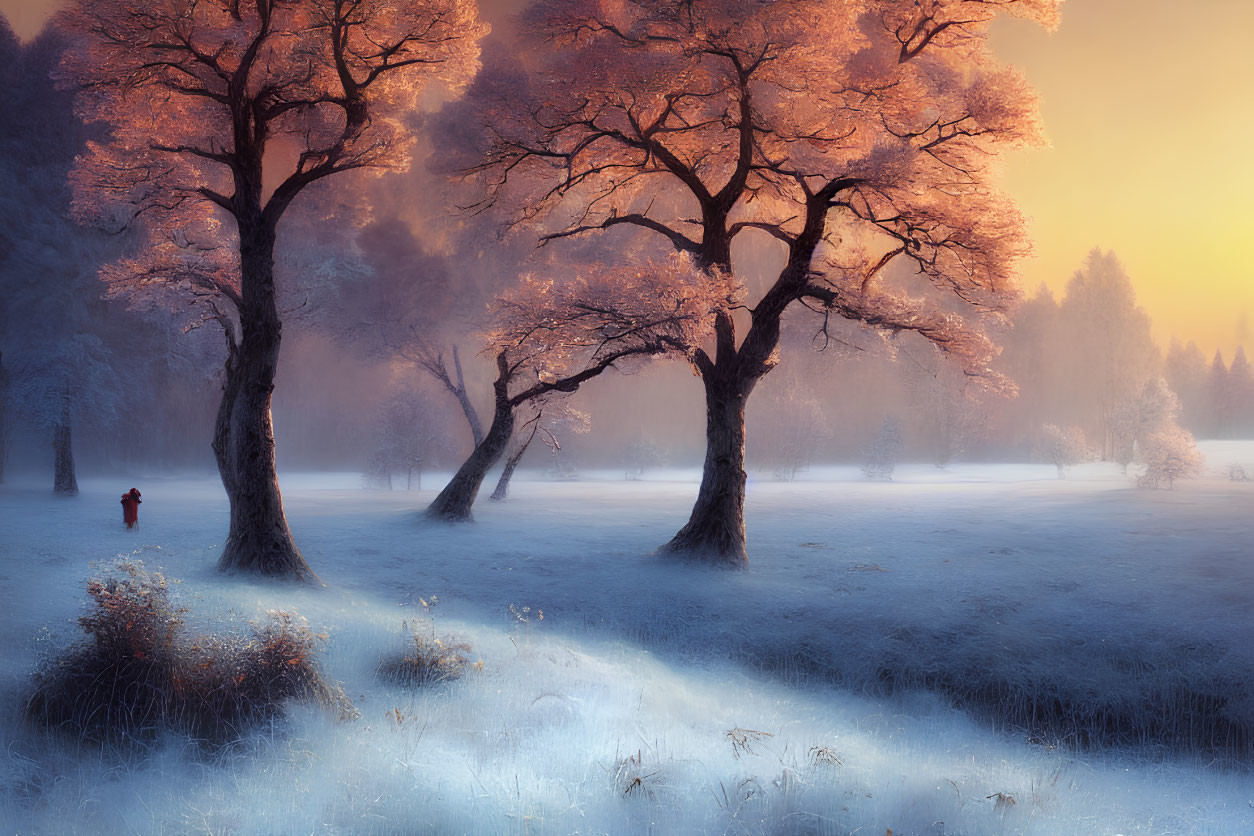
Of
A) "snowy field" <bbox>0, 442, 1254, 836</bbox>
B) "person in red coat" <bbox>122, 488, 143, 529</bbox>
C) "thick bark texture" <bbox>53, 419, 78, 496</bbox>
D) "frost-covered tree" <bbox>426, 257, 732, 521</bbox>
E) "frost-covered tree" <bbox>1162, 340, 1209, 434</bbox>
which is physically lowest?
"snowy field" <bbox>0, 442, 1254, 836</bbox>

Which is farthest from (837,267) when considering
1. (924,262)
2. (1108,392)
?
(1108,392)

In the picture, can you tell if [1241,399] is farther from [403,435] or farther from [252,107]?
[252,107]

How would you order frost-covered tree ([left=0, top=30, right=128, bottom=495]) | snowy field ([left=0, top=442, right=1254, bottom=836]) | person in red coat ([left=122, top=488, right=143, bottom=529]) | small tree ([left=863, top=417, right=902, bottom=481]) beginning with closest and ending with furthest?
snowy field ([left=0, top=442, right=1254, bottom=836]) < person in red coat ([left=122, top=488, right=143, bottom=529]) < frost-covered tree ([left=0, top=30, right=128, bottom=495]) < small tree ([left=863, top=417, right=902, bottom=481])

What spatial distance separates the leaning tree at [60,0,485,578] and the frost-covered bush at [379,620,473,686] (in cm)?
394

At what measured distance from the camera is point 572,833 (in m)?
4.09

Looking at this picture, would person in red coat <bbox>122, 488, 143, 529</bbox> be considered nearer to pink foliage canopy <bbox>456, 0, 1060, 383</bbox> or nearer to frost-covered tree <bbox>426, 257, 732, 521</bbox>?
frost-covered tree <bbox>426, 257, 732, 521</bbox>

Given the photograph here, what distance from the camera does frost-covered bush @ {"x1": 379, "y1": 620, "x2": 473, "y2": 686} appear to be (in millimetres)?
6031

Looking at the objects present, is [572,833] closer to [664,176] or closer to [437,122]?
[664,176]

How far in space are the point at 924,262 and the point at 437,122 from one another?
39.0 ft

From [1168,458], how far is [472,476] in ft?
58.3

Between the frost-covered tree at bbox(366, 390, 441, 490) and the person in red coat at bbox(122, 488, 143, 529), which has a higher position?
the frost-covered tree at bbox(366, 390, 441, 490)

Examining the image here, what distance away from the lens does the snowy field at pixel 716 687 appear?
171 inches

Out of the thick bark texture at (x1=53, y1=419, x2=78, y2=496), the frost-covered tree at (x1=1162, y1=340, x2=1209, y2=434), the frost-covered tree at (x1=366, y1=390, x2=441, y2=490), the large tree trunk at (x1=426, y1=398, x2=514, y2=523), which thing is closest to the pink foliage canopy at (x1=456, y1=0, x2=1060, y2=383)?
the large tree trunk at (x1=426, y1=398, x2=514, y2=523)

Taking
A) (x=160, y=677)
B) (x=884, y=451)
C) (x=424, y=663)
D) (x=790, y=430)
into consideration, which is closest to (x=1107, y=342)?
(x=884, y=451)
